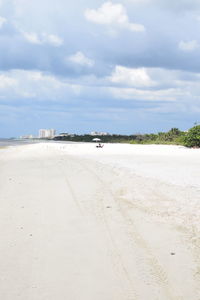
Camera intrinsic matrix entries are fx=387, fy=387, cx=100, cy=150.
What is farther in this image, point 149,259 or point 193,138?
point 193,138

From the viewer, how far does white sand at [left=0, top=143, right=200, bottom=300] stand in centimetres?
442

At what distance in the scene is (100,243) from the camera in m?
6.08

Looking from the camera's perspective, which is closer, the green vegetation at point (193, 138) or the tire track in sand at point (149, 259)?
the tire track in sand at point (149, 259)

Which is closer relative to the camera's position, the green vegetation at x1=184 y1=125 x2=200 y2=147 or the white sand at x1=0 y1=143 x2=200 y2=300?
the white sand at x1=0 y1=143 x2=200 y2=300

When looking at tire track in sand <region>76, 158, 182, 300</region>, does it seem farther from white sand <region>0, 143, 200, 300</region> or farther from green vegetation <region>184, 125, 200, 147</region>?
green vegetation <region>184, 125, 200, 147</region>

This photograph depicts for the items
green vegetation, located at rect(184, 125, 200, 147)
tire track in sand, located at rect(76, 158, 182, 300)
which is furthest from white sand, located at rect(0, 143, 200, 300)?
green vegetation, located at rect(184, 125, 200, 147)

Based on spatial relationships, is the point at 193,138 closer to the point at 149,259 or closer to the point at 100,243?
the point at 100,243

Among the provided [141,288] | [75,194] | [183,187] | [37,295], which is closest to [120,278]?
[141,288]

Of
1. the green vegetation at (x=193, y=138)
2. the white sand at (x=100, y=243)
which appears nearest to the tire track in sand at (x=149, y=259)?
the white sand at (x=100, y=243)

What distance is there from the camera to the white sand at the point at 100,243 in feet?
14.5

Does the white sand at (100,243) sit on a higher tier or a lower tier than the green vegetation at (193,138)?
lower

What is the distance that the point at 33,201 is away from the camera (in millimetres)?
9547

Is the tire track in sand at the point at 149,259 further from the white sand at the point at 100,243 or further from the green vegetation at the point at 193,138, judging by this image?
the green vegetation at the point at 193,138

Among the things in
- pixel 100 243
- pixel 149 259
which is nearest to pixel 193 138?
pixel 100 243
